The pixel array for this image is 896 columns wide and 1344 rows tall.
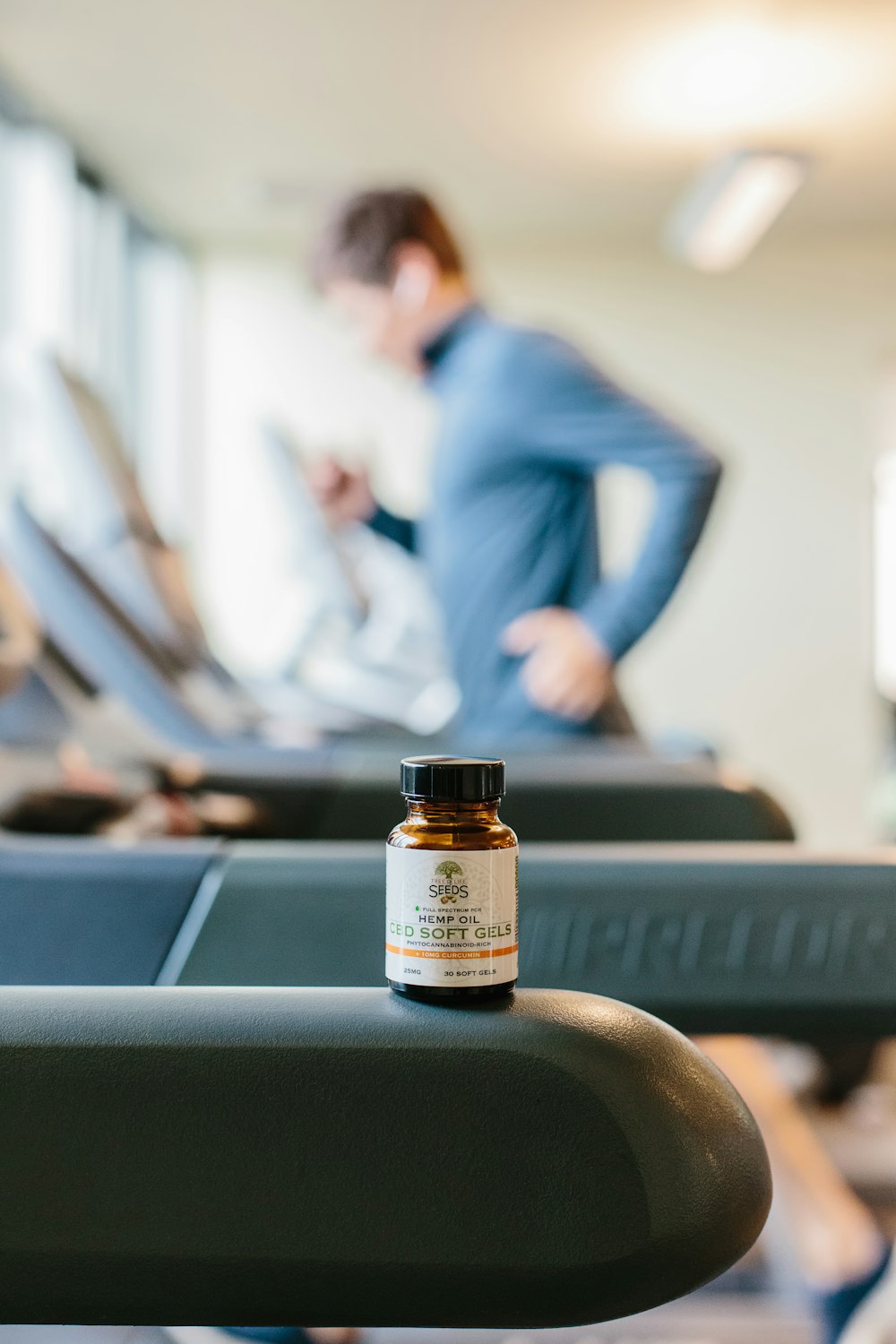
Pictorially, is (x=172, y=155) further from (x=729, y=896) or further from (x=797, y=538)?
(x=729, y=896)

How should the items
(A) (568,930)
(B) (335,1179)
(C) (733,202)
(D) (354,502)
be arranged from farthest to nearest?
(C) (733,202)
(D) (354,502)
(A) (568,930)
(B) (335,1179)

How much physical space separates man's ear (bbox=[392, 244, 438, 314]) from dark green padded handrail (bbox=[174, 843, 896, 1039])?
1140 mm

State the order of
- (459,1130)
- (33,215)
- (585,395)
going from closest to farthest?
1. (459,1130)
2. (585,395)
3. (33,215)

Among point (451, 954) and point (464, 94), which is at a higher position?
point (464, 94)

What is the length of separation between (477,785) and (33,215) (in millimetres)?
4650

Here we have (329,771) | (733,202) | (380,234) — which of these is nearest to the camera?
(329,771)

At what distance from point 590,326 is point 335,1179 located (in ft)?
18.7

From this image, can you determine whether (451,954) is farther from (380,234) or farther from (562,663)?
(380,234)

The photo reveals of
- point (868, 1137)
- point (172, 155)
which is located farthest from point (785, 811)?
point (172, 155)

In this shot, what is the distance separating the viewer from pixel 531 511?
1654 mm

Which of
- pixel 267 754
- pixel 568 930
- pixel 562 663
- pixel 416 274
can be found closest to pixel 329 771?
pixel 267 754

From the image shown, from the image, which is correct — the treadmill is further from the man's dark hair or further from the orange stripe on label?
the orange stripe on label

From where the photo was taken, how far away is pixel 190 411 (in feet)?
19.4

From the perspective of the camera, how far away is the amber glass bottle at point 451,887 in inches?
20.3
